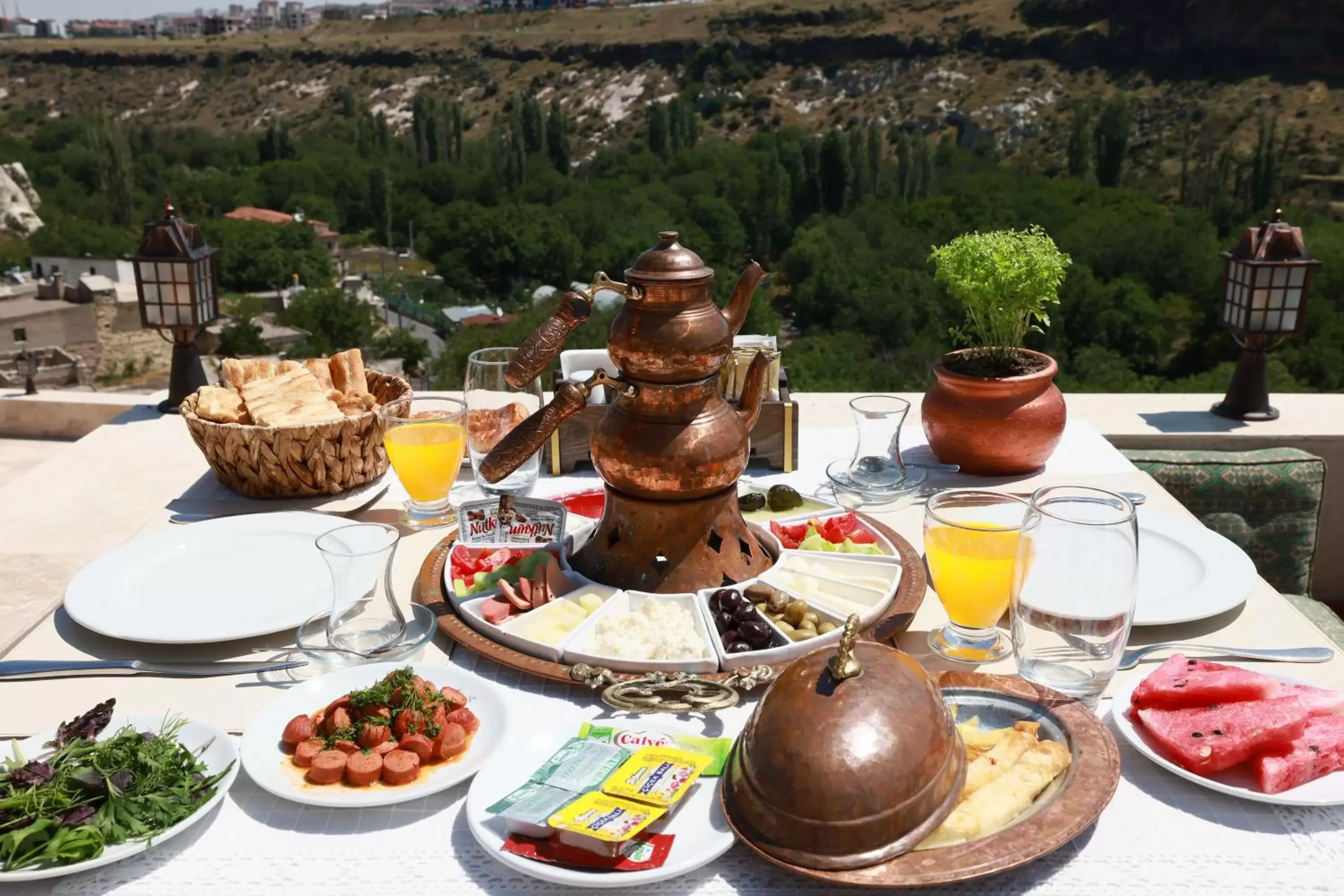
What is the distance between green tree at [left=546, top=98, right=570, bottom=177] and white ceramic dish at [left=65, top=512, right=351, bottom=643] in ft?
207

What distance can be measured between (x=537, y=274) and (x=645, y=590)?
55.7 metres

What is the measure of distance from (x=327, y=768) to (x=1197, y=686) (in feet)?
4.51

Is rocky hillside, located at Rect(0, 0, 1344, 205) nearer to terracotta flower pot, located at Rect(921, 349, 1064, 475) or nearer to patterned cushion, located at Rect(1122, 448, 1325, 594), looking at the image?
patterned cushion, located at Rect(1122, 448, 1325, 594)

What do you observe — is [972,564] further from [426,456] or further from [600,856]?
[426,456]

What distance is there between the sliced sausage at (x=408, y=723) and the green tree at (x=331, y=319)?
46954 millimetres

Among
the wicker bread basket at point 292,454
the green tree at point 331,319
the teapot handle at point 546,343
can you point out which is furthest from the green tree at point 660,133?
the teapot handle at point 546,343

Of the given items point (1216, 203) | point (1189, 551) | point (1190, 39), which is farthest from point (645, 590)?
point (1190, 39)

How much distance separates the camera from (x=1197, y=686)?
1.86 meters

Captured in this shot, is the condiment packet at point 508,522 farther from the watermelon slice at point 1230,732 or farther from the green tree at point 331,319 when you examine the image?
the green tree at point 331,319

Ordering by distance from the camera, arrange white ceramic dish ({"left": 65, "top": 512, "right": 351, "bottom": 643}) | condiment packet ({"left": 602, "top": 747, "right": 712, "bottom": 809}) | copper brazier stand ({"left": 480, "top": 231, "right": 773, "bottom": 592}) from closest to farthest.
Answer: condiment packet ({"left": 602, "top": 747, "right": 712, "bottom": 809}), copper brazier stand ({"left": 480, "top": 231, "right": 773, "bottom": 592}), white ceramic dish ({"left": 65, "top": 512, "right": 351, "bottom": 643})

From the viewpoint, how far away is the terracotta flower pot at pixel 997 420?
10.3 feet

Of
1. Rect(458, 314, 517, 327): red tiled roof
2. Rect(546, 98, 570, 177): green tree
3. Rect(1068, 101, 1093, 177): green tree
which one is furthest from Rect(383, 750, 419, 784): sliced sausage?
Rect(546, 98, 570, 177): green tree

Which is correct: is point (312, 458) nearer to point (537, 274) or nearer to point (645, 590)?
point (645, 590)

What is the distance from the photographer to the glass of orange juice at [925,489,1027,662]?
2.07 meters
